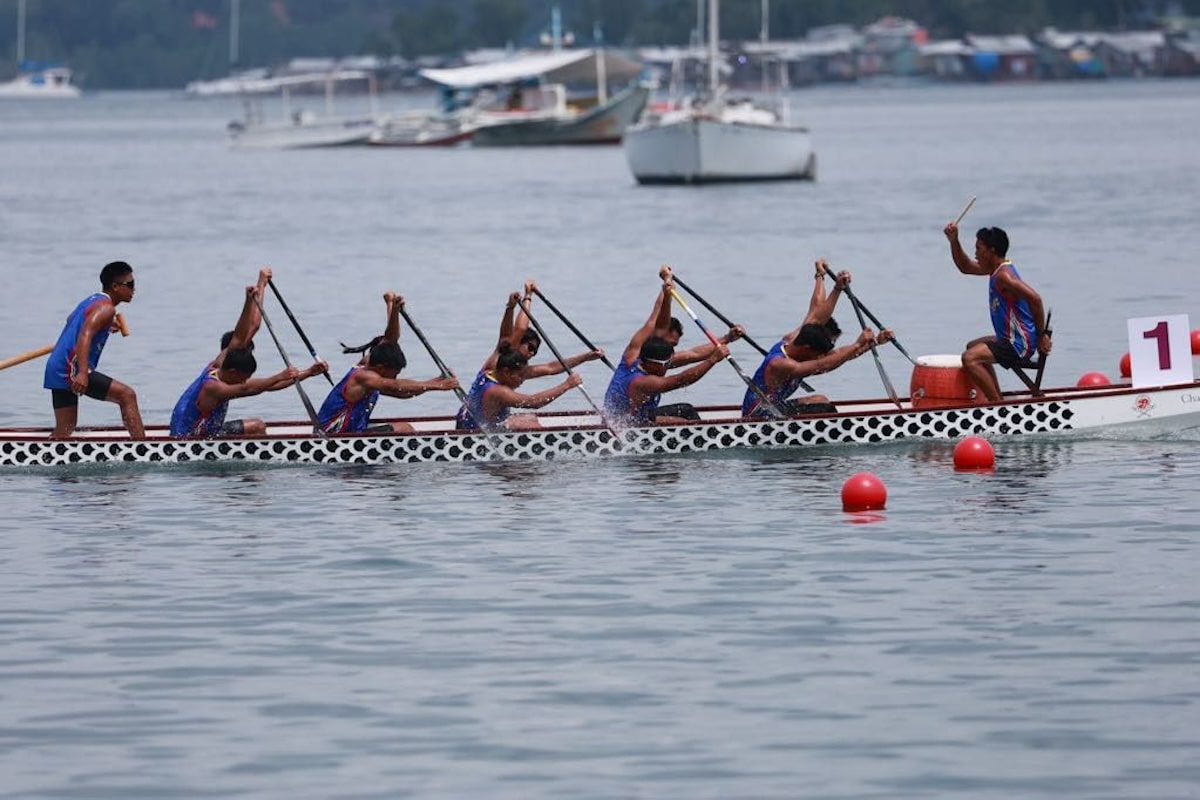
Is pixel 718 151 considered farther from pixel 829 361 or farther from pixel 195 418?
pixel 195 418

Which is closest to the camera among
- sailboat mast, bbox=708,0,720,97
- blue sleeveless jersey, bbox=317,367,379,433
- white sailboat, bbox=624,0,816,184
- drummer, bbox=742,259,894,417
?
drummer, bbox=742,259,894,417

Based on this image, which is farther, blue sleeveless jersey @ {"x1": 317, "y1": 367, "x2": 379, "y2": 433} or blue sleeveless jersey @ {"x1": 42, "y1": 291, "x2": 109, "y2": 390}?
blue sleeveless jersey @ {"x1": 317, "y1": 367, "x2": 379, "y2": 433}

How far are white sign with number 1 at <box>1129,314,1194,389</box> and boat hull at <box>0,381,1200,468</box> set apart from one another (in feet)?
0.47

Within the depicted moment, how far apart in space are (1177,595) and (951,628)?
6.29 ft

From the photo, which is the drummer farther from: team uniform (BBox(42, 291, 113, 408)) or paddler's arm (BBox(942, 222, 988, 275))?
team uniform (BBox(42, 291, 113, 408))

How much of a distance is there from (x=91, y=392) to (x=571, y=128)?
10126cm

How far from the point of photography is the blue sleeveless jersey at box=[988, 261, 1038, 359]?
25.1 meters

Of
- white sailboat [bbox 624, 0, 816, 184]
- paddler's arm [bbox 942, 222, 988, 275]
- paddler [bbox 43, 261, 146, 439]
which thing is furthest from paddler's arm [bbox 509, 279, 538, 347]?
white sailboat [bbox 624, 0, 816, 184]

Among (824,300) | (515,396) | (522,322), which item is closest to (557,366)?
(522,322)

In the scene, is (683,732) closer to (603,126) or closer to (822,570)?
(822,570)

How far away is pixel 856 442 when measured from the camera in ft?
82.5

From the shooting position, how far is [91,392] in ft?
81.0

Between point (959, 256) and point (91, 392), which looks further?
point (959, 256)

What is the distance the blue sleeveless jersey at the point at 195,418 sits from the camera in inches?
972
